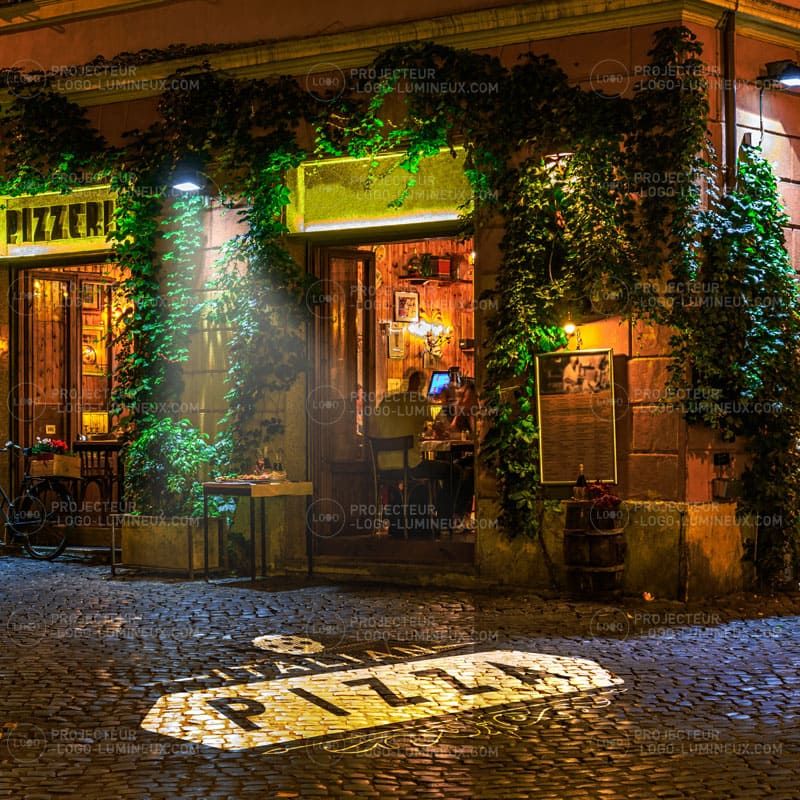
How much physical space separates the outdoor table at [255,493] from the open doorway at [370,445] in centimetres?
68

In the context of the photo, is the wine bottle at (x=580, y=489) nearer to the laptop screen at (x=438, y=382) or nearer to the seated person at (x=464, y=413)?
the seated person at (x=464, y=413)

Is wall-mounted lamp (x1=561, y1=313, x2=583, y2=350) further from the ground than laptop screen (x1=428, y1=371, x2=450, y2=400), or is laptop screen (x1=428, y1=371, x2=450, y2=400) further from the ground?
wall-mounted lamp (x1=561, y1=313, x2=583, y2=350)

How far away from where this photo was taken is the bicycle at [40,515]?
15.1 metres

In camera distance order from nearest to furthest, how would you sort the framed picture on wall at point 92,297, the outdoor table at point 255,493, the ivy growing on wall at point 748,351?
the ivy growing on wall at point 748,351
the outdoor table at point 255,493
the framed picture on wall at point 92,297

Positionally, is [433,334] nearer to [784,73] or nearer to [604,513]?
[784,73]

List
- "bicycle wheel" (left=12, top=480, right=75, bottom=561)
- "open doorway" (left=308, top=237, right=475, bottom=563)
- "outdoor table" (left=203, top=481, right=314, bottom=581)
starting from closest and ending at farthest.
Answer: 1. "outdoor table" (left=203, top=481, right=314, bottom=581)
2. "open doorway" (left=308, top=237, right=475, bottom=563)
3. "bicycle wheel" (left=12, top=480, right=75, bottom=561)

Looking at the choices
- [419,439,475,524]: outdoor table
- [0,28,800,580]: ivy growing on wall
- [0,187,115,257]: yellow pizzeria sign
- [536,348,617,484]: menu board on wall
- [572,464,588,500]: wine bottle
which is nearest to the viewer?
[572,464,588,500]: wine bottle

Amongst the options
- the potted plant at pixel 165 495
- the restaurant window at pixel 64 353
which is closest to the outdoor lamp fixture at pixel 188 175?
the restaurant window at pixel 64 353

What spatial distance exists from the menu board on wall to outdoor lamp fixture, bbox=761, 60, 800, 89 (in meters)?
3.08

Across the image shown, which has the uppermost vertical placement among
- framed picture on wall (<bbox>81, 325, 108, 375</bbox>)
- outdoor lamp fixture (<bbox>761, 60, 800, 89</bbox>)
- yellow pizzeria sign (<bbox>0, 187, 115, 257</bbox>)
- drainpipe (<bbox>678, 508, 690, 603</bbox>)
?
outdoor lamp fixture (<bbox>761, 60, 800, 89</bbox>)

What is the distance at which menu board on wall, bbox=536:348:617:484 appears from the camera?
12195 mm

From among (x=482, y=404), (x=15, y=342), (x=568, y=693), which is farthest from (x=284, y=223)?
(x=568, y=693)

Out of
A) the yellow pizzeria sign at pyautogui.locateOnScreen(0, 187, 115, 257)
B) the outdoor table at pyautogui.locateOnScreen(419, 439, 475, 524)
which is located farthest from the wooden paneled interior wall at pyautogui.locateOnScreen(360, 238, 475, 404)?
the yellow pizzeria sign at pyautogui.locateOnScreen(0, 187, 115, 257)

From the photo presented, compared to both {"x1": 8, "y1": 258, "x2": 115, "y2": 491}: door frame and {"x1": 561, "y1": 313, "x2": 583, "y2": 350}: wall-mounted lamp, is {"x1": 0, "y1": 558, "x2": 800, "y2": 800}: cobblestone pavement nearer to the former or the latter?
{"x1": 561, "y1": 313, "x2": 583, "y2": 350}: wall-mounted lamp
